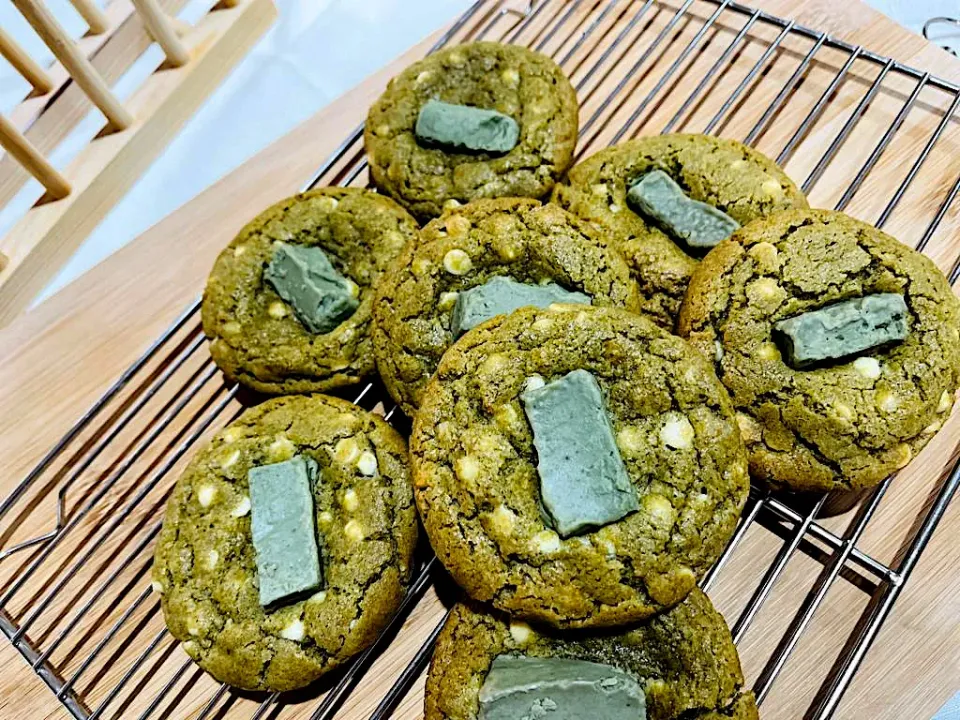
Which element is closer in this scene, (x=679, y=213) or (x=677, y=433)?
(x=677, y=433)

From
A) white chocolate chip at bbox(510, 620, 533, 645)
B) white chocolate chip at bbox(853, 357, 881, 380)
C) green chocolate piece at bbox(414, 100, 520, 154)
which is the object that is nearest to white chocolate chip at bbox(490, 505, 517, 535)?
white chocolate chip at bbox(510, 620, 533, 645)

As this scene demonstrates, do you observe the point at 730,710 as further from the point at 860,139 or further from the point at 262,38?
the point at 262,38

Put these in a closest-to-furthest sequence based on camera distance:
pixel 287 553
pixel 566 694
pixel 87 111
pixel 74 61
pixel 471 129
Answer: pixel 566 694 → pixel 287 553 → pixel 471 129 → pixel 74 61 → pixel 87 111

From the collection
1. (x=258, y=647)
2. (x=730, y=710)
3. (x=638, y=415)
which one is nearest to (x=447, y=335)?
(x=638, y=415)

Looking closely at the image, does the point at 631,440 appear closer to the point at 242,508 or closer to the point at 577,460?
the point at 577,460

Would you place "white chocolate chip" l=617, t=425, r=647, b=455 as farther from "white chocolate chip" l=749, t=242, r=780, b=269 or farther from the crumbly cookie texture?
"white chocolate chip" l=749, t=242, r=780, b=269

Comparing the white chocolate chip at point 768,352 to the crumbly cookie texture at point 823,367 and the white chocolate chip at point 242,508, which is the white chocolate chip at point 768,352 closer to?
the crumbly cookie texture at point 823,367

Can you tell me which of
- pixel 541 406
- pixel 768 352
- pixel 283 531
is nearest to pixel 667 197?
pixel 768 352
